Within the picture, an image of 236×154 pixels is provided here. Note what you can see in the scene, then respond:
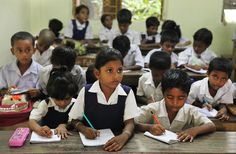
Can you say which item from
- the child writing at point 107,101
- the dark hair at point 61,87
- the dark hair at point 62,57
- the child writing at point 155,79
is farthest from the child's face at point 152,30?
the child writing at point 107,101

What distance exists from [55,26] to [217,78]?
4.10m

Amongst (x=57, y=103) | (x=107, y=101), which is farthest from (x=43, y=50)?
(x=107, y=101)

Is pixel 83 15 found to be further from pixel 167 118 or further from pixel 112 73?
pixel 112 73

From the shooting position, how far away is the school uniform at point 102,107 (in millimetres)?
1623

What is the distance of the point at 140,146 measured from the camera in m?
1.40

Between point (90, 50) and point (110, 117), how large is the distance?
284 cm

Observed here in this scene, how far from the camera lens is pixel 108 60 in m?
1.59

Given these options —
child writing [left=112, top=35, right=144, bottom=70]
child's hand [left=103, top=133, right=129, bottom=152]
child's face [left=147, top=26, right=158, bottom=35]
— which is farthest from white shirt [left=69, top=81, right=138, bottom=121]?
child's face [left=147, top=26, right=158, bottom=35]

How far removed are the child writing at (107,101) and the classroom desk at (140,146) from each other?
0.15m

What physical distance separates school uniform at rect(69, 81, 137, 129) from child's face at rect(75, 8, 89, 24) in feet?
13.9

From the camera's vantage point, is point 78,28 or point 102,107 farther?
point 78,28

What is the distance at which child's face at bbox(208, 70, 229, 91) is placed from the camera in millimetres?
2391

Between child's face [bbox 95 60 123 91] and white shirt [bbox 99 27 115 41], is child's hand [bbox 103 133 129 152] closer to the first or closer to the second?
child's face [bbox 95 60 123 91]

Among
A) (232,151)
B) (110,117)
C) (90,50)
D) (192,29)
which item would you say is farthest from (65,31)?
(232,151)
